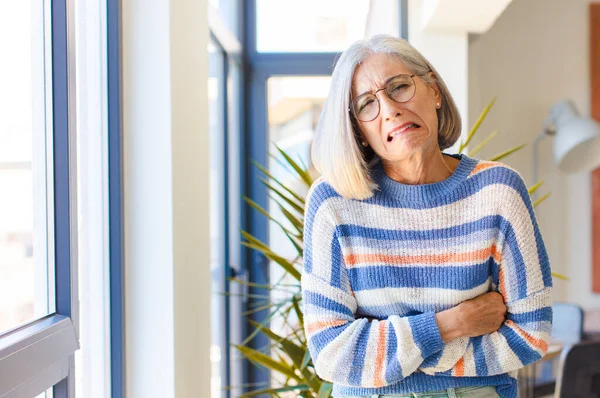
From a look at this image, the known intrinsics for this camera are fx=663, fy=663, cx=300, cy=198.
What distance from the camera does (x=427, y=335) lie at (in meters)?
1.28

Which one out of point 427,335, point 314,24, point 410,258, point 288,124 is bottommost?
point 427,335

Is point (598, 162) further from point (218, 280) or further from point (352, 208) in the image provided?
point (352, 208)

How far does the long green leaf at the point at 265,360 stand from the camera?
83.4 inches

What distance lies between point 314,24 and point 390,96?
2.69m

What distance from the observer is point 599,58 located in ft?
13.2

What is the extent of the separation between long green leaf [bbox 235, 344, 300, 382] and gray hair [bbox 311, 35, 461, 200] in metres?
0.92

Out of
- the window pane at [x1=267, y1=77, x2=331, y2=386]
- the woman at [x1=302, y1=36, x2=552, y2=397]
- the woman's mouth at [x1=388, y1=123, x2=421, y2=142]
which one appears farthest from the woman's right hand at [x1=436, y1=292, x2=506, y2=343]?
the window pane at [x1=267, y1=77, x2=331, y2=386]

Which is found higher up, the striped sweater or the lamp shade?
the lamp shade

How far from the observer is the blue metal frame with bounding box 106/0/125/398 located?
166 cm

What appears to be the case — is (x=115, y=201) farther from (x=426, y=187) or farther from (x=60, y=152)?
(x=426, y=187)

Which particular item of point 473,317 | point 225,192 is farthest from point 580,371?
point 225,192

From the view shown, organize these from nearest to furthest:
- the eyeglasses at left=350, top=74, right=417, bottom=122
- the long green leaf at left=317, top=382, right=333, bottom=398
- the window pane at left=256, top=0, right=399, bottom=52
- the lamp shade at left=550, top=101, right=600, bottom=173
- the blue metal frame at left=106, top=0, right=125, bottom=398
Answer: the eyeglasses at left=350, top=74, right=417, bottom=122
the blue metal frame at left=106, top=0, right=125, bottom=398
the long green leaf at left=317, top=382, right=333, bottom=398
the lamp shade at left=550, top=101, right=600, bottom=173
the window pane at left=256, top=0, right=399, bottom=52

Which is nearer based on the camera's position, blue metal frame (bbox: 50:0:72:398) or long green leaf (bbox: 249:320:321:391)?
blue metal frame (bbox: 50:0:72:398)

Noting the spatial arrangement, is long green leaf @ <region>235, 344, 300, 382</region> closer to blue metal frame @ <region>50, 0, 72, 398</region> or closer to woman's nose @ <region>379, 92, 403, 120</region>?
blue metal frame @ <region>50, 0, 72, 398</region>
